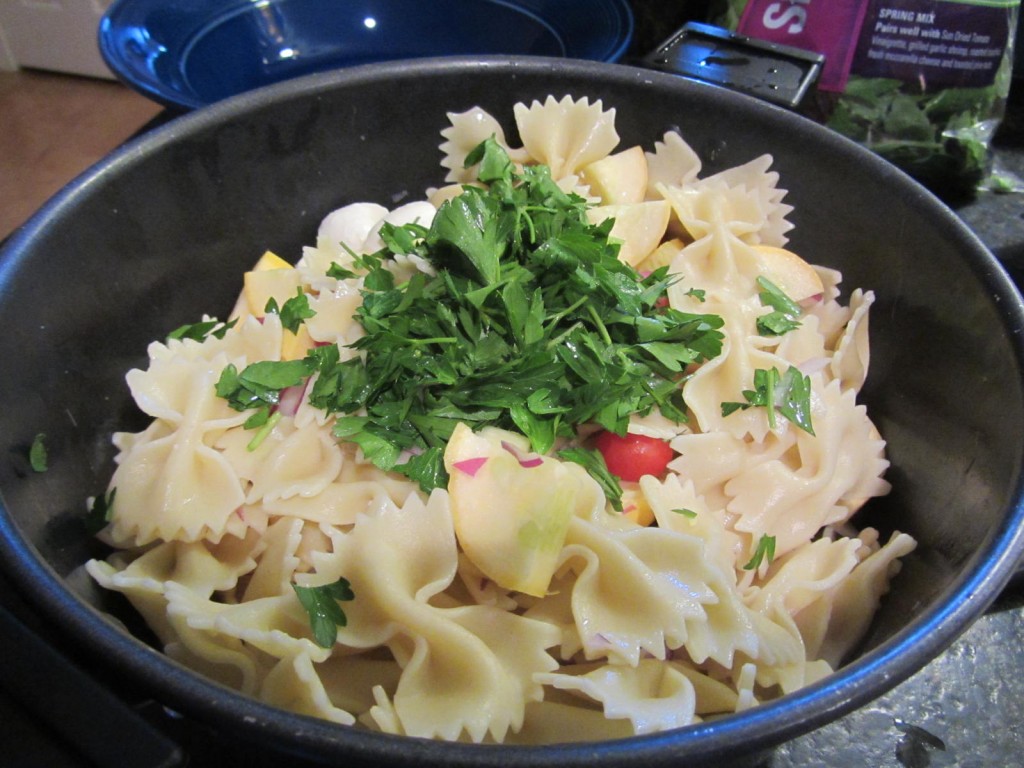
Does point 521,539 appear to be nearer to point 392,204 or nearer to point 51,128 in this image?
point 392,204

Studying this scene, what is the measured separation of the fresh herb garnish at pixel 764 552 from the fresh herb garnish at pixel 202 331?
1.09m

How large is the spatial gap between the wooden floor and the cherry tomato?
14.7ft

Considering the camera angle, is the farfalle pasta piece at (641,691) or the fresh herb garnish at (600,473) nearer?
the farfalle pasta piece at (641,691)

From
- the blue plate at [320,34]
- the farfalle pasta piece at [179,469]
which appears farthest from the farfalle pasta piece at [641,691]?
the blue plate at [320,34]

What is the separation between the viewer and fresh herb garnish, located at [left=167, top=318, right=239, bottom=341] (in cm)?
164

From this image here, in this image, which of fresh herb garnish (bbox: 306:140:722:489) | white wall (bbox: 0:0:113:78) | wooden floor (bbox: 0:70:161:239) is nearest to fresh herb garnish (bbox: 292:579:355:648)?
fresh herb garnish (bbox: 306:140:722:489)

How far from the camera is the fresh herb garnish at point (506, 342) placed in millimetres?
1366

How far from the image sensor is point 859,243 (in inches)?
63.9

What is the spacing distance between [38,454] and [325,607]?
527 mm

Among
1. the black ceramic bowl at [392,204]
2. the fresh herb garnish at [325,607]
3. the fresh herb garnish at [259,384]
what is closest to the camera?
the black ceramic bowl at [392,204]

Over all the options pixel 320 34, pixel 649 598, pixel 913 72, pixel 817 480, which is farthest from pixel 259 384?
pixel 913 72

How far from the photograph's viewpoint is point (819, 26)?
218 cm

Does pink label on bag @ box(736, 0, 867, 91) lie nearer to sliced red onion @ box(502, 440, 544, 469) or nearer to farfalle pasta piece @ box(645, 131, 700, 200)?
farfalle pasta piece @ box(645, 131, 700, 200)

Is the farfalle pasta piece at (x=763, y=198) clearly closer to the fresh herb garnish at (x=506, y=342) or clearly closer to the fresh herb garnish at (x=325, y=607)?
the fresh herb garnish at (x=506, y=342)
